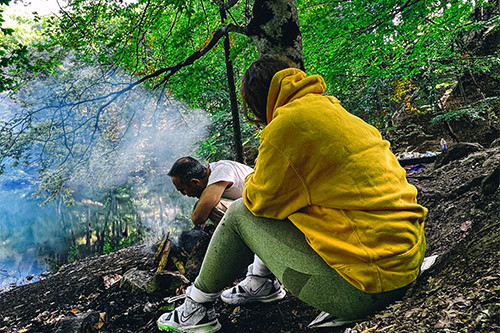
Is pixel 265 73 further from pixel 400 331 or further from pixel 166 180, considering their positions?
pixel 166 180

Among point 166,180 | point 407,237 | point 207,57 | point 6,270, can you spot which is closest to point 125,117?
point 166,180

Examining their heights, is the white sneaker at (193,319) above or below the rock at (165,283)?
above

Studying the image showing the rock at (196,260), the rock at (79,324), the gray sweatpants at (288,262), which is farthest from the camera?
the rock at (196,260)

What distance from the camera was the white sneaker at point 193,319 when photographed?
1.63 meters

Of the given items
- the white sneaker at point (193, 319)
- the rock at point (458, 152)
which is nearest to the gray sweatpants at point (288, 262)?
the white sneaker at point (193, 319)

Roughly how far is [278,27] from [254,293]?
8.04 feet

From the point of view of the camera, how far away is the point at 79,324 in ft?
7.14

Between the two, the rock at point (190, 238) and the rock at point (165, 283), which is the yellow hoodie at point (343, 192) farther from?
the rock at point (190, 238)

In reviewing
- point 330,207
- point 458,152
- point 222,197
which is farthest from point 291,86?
point 458,152

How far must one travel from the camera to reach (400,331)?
100cm

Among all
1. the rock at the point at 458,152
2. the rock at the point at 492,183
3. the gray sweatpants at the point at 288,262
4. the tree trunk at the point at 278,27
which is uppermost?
the tree trunk at the point at 278,27

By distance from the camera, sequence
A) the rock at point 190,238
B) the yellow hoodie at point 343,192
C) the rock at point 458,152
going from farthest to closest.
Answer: the rock at point 458,152 < the rock at point 190,238 < the yellow hoodie at point 343,192

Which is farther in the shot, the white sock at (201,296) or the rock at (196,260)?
the rock at (196,260)

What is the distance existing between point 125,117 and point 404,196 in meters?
15.3
